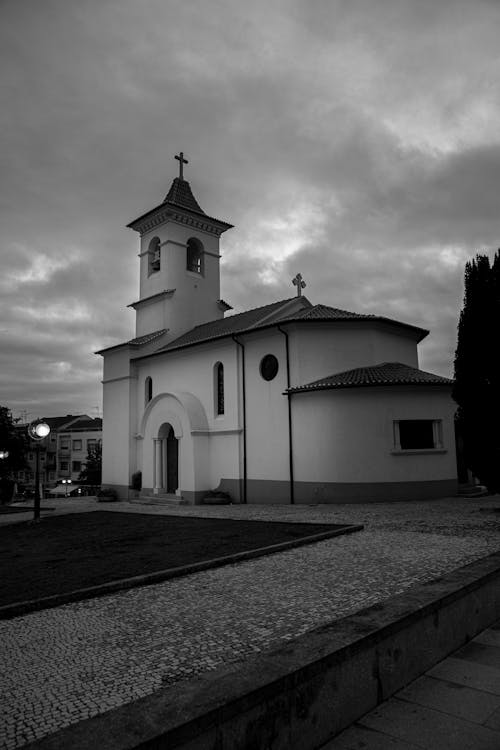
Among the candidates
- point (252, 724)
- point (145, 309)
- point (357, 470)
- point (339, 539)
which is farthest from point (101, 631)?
point (145, 309)

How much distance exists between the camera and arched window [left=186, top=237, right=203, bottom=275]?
25.3 m

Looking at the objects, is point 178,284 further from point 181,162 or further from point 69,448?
point 69,448

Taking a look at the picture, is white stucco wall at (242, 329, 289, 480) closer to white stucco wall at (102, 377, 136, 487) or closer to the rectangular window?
the rectangular window

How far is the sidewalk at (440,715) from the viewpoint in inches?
114

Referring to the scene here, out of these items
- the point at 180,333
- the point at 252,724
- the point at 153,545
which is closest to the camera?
the point at 252,724

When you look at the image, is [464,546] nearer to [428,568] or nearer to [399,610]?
[428,568]

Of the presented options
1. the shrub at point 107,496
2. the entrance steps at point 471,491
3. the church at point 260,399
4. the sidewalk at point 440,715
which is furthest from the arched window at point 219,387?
the sidewalk at point 440,715

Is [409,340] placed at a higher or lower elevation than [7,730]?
higher

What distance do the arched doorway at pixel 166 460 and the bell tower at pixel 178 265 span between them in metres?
5.15

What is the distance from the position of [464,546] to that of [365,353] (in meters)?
10.8

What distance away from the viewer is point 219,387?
2006cm

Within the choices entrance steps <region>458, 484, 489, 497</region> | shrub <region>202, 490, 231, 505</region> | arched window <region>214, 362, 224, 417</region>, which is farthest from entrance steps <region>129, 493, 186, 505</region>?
entrance steps <region>458, 484, 489, 497</region>

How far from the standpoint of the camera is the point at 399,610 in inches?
151

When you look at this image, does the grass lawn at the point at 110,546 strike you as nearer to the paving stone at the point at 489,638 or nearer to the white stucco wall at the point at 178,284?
the paving stone at the point at 489,638
